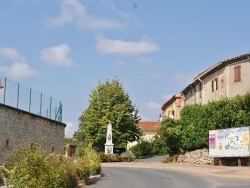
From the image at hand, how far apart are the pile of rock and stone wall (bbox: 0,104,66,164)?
16.3m

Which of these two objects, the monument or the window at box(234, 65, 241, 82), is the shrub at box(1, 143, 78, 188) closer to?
the window at box(234, 65, 241, 82)

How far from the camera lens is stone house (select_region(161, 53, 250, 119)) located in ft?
150

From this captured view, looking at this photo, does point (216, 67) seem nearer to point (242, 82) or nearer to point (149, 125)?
point (242, 82)

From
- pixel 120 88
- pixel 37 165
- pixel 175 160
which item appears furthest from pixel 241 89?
pixel 37 165

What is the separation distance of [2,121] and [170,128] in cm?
2599

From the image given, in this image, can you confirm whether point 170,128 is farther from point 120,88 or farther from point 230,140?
point 120,88

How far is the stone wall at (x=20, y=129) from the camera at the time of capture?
2323 cm

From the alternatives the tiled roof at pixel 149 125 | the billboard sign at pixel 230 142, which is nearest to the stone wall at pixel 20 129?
the billboard sign at pixel 230 142

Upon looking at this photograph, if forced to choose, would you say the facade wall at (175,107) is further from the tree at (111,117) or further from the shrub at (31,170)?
the shrub at (31,170)

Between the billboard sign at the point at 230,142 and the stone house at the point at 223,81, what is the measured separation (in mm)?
6889

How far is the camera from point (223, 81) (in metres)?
48.6

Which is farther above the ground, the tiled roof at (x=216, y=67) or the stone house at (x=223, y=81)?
the tiled roof at (x=216, y=67)

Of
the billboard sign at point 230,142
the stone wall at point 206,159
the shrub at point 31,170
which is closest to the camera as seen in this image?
the shrub at point 31,170

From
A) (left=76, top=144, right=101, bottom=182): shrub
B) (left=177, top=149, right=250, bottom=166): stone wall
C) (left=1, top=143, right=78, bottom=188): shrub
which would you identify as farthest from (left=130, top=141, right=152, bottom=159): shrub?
(left=1, top=143, right=78, bottom=188): shrub
